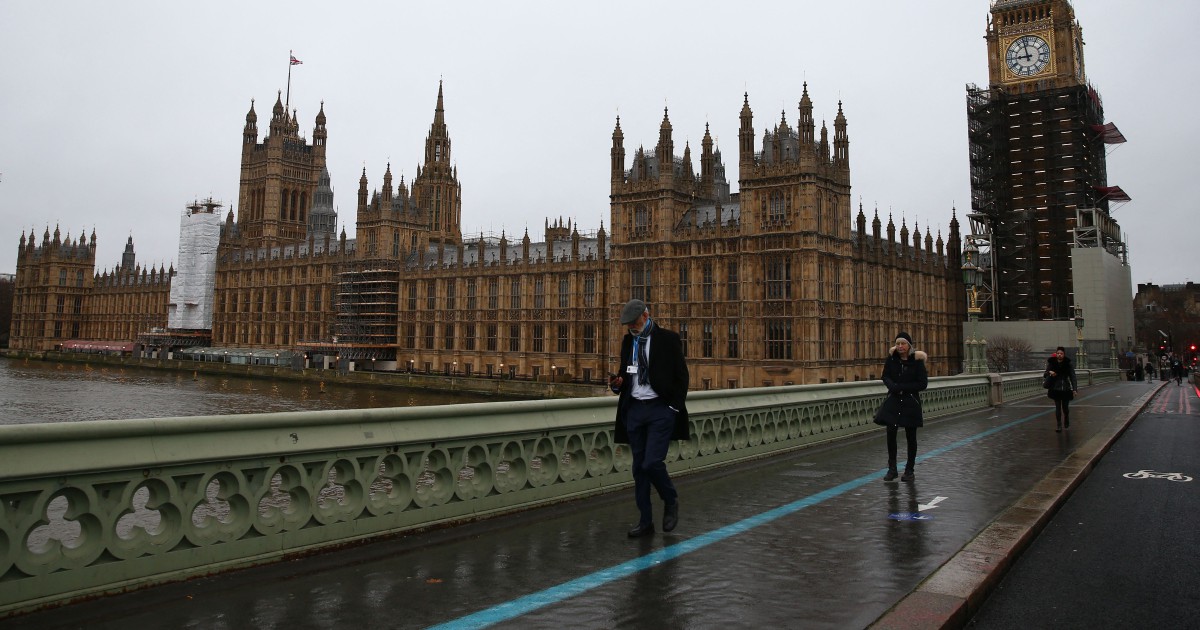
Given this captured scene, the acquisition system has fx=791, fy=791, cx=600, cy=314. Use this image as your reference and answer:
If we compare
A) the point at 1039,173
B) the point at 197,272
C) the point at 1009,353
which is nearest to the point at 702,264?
the point at 1009,353

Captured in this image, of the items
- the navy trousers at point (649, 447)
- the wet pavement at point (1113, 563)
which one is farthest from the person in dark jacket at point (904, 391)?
the navy trousers at point (649, 447)

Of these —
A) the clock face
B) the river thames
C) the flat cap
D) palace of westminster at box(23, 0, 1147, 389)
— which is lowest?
the river thames

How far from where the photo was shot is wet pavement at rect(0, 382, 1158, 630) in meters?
4.68

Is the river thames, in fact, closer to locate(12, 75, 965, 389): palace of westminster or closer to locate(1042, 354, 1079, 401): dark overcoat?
locate(12, 75, 965, 389): palace of westminster

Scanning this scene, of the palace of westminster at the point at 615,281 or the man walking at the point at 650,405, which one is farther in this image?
the palace of westminster at the point at 615,281

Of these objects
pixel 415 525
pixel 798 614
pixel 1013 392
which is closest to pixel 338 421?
pixel 415 525

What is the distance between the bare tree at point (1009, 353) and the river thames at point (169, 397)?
44363 mm

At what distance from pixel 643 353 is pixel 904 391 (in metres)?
5.14

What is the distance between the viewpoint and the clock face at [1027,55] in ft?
260

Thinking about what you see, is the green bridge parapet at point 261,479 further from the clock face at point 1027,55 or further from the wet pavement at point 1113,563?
the clock face at point 1027,55

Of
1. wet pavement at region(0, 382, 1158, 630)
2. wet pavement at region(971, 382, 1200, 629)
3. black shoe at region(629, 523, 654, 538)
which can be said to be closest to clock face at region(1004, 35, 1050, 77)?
wet pavement at region(971, 382, 1200, 629)

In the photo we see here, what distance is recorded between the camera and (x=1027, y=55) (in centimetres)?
7988

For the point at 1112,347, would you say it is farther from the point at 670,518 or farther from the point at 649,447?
the point at 649,447

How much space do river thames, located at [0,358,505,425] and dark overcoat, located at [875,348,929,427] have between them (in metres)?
30.0
